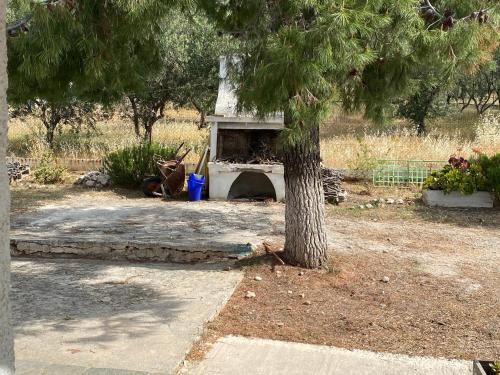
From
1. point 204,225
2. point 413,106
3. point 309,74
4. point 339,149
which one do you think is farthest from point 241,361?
point 413,106

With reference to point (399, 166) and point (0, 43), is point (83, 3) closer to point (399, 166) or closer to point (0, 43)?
point (0, 43)

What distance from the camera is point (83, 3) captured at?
17.4 feet

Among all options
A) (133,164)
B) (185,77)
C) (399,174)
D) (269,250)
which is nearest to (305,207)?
(269,250)

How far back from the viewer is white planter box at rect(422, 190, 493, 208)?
1115 centimetres

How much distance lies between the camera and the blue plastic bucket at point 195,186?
39.8 feet

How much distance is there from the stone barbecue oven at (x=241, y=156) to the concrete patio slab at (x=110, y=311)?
4.92m

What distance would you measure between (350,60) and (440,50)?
34.1 inches

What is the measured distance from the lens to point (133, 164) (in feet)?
44.1

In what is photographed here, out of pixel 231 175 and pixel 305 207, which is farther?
pixel 231 175

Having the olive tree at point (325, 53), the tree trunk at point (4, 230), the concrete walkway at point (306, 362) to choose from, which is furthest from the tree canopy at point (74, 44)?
the tree trunk at point (4, 230)

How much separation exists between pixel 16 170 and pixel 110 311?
9.97 meters

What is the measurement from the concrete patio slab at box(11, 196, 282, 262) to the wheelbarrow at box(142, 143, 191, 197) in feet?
1.72

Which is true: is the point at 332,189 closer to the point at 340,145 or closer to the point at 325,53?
the point at 340,145

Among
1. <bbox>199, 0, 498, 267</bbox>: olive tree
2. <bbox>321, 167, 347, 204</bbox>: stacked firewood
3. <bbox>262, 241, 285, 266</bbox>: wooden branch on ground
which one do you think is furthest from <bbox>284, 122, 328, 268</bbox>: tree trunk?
<bbox>321, 167, 347, 204</bbox>: stacked firewood
